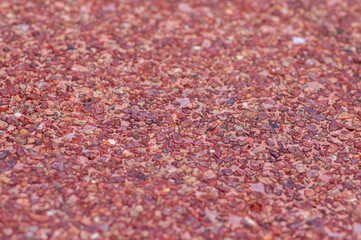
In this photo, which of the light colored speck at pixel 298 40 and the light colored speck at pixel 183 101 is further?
the light colored speck at pixel 298 40

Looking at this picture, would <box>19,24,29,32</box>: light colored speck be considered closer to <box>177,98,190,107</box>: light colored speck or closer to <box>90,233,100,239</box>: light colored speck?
<box>177,98,190,107</box>: light colored speck

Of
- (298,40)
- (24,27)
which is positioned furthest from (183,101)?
(24,27)

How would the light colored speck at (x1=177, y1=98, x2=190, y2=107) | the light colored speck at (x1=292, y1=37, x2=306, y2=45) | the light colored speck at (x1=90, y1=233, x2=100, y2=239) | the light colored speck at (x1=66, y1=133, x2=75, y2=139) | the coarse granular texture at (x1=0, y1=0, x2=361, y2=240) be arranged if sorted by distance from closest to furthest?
the light colored speck at (x1=90, y1=233, x2=100, y2=239), the coarse granular texture at (x1=0, y1=0, x2=361, y2=240), the light colored speck at (x1=66, y1=133, x2=75, y2=139), the light colored speck at (x1=177, y1=98, x2=190, y2=107), the light colored speck at (x1=292, y1=37, x2=306, y2=45)

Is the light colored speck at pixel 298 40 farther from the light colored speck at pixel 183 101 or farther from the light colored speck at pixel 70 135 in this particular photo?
the light colored speck at pixel 70 135

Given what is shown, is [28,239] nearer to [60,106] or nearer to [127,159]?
[127,159]

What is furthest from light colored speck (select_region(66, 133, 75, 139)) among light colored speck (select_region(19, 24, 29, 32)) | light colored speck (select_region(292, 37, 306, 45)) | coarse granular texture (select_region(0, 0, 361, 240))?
light colored speck (select_region(292, 37, 306, 45))

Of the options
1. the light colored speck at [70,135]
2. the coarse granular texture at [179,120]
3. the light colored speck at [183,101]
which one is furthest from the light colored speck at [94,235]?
the light colored speck at [183,101]

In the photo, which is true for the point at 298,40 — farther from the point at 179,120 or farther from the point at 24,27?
the point at 24,27

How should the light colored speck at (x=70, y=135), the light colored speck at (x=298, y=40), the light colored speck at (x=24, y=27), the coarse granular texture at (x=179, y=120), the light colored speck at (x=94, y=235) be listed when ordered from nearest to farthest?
the light colored speck at (x=94, y=235), the coarse granular texture at (x=179, y=120), the light colored speck at (x=70, y=135), the light colored speck at (x=24, y=27), the light colored speck at (x=298, y=40)
